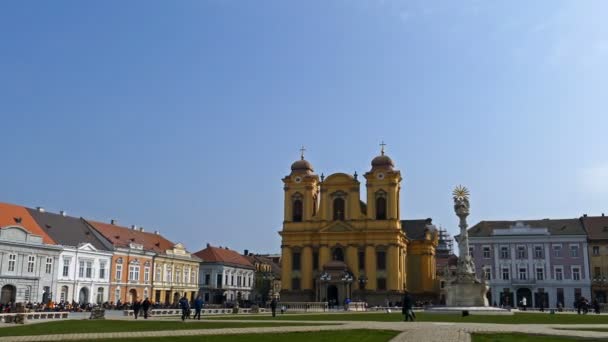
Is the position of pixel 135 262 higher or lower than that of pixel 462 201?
lower

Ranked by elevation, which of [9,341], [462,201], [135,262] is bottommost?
[9,341]

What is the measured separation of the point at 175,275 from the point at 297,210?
17.9 m

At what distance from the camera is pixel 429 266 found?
8312 centimetres

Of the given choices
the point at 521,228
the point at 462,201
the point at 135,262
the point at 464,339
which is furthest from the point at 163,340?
the point at 521,228

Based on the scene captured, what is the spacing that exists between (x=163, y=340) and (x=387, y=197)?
5954 cm

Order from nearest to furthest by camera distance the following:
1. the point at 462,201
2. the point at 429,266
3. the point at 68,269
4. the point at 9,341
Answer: the point at 9,341, the point at 462,201, the point at 68,269, the point at 429,266

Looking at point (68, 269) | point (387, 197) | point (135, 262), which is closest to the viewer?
point (68, 269)

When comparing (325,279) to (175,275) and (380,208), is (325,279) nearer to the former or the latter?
(380,208)

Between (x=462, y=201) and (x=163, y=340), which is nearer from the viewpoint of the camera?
(x=163, y=340)

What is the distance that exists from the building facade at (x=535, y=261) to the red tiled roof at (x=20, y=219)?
49.6 metres

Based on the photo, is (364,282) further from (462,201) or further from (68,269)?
(68,269)

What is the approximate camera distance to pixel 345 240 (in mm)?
76750

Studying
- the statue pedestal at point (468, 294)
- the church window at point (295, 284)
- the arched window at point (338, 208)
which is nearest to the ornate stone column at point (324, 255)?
the church window at point (295, 284)

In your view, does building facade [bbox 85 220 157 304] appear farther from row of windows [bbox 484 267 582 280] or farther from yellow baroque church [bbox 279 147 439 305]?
row of windows [bbox 484 267 582 280]
